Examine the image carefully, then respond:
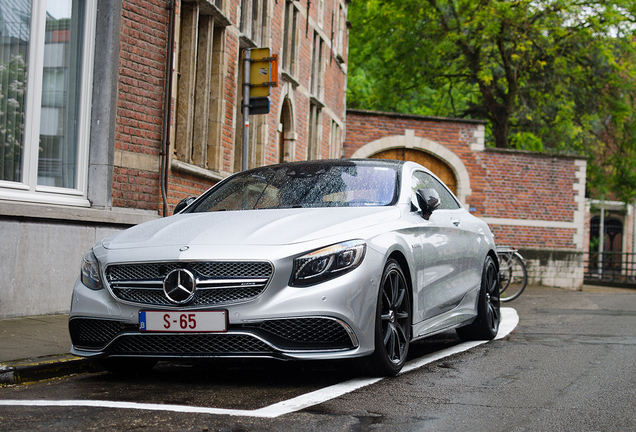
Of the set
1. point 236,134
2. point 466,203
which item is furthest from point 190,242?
point 466,203

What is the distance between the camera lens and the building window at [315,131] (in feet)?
73.0

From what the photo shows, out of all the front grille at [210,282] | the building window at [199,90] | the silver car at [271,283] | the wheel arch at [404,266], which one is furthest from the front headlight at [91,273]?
the building window at [199,90]

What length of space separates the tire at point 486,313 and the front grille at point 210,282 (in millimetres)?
3439

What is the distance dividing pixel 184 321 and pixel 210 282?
0.88 feet

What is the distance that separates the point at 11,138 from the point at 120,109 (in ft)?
4.98

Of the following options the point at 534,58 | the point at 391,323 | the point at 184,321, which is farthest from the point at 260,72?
the point at 534,58

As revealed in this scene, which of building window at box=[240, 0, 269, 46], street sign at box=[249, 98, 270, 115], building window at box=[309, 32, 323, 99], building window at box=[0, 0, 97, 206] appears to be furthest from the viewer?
building window at box=[309, 32, 323, 99]

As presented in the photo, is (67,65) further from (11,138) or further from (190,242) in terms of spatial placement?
(190,242)

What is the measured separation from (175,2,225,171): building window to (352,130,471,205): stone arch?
1134 centimetres

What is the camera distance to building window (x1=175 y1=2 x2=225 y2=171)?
40.9 ft

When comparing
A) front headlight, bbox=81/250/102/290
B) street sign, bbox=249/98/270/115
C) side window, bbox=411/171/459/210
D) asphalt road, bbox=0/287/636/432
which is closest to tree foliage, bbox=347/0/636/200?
street sign, bbox=249/98/270/115

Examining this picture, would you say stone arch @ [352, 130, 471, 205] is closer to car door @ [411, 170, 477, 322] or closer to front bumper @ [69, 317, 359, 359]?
car door @ [411, 170, 477, 322]

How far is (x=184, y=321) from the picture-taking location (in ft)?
15.5

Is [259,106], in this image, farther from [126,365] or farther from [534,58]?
[534,58]
